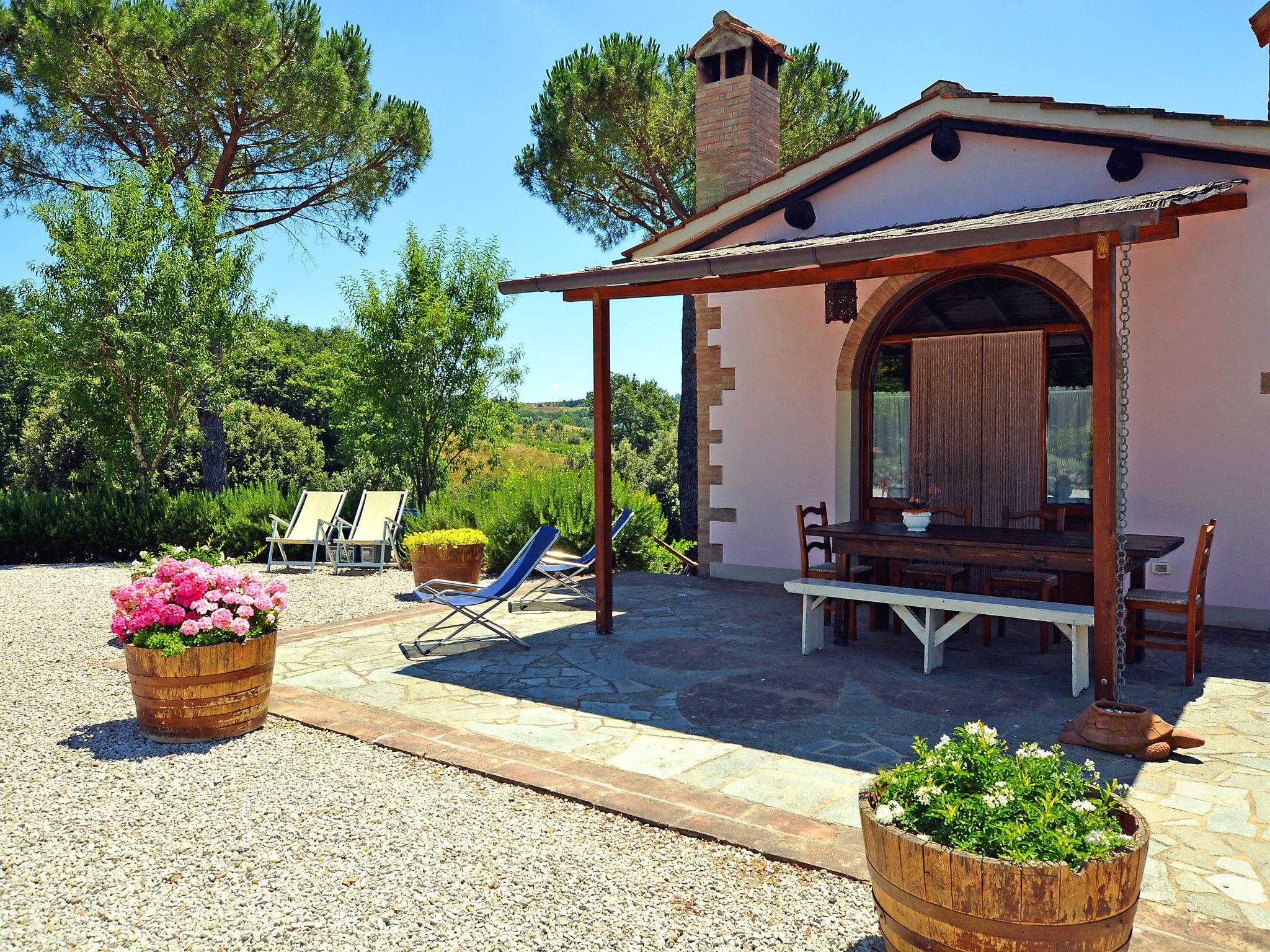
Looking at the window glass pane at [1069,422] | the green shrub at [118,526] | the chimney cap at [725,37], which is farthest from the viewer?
the green shrub at [118,526]

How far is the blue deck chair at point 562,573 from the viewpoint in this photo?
773 centimetres

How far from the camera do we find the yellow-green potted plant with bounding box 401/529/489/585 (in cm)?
831

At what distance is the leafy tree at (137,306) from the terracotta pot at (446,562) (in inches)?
237

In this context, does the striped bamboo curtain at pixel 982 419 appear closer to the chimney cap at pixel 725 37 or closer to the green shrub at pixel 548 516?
the green shrub at pixel 548 516

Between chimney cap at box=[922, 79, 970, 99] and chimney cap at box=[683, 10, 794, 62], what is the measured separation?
2.47m

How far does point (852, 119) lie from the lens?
15.4 meters

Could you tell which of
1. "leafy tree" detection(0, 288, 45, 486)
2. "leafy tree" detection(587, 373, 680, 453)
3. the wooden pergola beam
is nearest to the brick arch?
the wooden pergola beam

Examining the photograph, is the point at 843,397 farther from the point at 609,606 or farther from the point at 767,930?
the point at 767,930

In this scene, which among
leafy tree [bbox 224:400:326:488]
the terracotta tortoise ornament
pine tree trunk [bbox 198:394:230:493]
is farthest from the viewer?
leafy tree [bbox 224:400:326:488]

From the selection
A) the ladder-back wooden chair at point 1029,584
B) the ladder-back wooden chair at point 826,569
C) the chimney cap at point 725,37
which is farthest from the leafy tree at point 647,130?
the ladder-back wooden chair at point 1029,584

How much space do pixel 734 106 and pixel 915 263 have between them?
5544mm

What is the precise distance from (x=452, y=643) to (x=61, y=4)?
12.6m

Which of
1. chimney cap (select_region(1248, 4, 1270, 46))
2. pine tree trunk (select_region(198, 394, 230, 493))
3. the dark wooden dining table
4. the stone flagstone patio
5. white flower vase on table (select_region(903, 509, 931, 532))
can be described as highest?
chimney cap (select_region(1248, 4, 1270, 46))

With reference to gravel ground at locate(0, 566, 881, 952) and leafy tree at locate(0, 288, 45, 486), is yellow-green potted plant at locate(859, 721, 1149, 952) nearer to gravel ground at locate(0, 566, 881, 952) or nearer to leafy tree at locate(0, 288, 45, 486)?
gravel ground at locate(0, 566, 881, 952)
